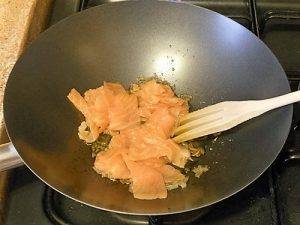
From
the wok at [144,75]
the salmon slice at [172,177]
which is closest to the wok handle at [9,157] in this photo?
the wok at [144,75]

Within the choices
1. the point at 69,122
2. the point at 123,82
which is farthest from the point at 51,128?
the point at 123,82

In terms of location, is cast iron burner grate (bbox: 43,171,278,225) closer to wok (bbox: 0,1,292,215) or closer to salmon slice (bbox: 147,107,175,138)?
wok (bbox: 0,1,292,215)

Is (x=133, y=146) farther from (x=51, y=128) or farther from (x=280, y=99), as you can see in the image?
(x=280, y=99)

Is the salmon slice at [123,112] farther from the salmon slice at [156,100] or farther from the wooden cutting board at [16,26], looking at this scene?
the wooden cutting board at [16,26]

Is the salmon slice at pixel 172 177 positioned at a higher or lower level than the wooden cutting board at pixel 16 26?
lower

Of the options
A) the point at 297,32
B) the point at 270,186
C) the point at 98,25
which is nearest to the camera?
the point at 270,186

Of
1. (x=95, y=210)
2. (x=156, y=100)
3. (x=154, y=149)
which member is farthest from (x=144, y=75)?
(x=95, y=210)

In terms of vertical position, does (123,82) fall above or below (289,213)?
above
